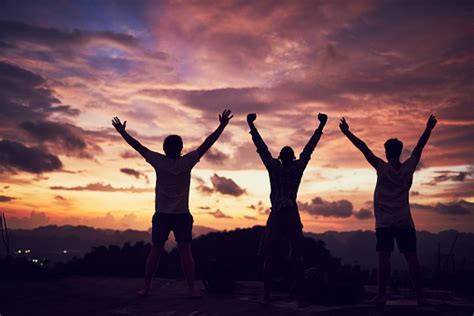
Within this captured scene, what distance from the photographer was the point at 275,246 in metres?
6.80

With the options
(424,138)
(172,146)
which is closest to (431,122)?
(424,138)

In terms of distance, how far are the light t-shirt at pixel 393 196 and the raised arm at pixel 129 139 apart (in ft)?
12.4

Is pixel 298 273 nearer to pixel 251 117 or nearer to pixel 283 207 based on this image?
pixel 283 207

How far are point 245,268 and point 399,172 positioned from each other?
17737 mm

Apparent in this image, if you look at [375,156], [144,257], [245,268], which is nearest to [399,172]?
[375,156]

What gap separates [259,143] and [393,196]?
226cm

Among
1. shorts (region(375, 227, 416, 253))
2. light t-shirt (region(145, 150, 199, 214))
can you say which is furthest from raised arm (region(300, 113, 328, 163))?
light t-shirt (region(145, 150, 199, 214))

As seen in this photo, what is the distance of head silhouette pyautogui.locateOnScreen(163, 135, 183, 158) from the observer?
684 cm

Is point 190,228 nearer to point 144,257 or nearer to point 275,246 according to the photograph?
point 275,246

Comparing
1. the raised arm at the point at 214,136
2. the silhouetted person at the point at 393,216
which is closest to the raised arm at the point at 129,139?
the raised arm at the point at 214,136

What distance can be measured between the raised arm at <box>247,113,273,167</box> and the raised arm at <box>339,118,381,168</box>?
1.28 m

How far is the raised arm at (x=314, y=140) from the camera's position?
6.96 metres

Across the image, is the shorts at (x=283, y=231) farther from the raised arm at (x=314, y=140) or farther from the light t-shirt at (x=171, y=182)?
the light t-shirt at (x=171, y=182)

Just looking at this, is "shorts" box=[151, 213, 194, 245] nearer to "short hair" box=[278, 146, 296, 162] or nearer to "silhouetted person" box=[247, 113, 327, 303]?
"silhouetted person" box=[247, 113, 327, 303]
